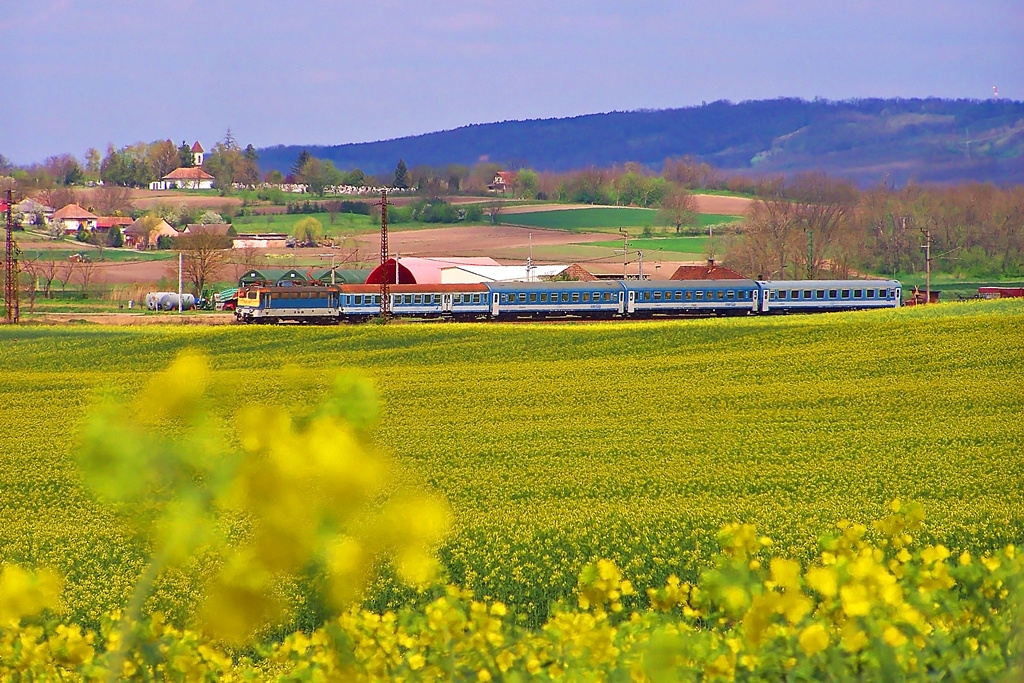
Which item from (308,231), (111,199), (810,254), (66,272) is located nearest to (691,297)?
(810,254)

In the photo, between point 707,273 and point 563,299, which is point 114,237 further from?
point 707,273

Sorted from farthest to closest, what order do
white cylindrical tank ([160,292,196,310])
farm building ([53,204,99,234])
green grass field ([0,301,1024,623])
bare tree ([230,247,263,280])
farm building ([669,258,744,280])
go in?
bare tree ([230,247,263,280])
farm building ([53,204,99,234])
farm building ([669,258,744,280])
white cylindrical tank ([160,292,196,310])
green grass field ([0,301,1024,623])

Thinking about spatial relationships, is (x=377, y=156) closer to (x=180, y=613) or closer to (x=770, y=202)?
(x=770, y=202)

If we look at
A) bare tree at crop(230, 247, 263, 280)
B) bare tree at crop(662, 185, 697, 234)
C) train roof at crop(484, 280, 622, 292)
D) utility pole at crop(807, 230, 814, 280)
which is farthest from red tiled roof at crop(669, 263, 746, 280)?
bare tree at crop(230, 247, 263, 280)

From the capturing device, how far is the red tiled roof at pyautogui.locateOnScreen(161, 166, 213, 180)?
46.5 meters

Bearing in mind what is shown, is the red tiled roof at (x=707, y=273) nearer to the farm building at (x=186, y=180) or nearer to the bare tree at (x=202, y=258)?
the bare tree at (x=202, y=258)

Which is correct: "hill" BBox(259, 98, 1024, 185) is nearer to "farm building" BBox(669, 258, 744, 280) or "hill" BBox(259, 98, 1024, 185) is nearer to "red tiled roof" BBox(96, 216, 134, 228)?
"farm building" BBox(669, 258, 744, 280)

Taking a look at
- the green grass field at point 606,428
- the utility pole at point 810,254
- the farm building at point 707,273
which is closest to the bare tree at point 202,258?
the green grass field at point 606,428

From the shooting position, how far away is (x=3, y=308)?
2716cm

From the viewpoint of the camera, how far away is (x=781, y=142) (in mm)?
21469

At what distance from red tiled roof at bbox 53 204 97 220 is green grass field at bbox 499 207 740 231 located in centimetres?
1800

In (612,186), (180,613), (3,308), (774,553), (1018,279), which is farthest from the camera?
(612,186)

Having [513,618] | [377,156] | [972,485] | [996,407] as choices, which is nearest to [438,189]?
[377,156]

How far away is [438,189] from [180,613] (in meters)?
46.1
